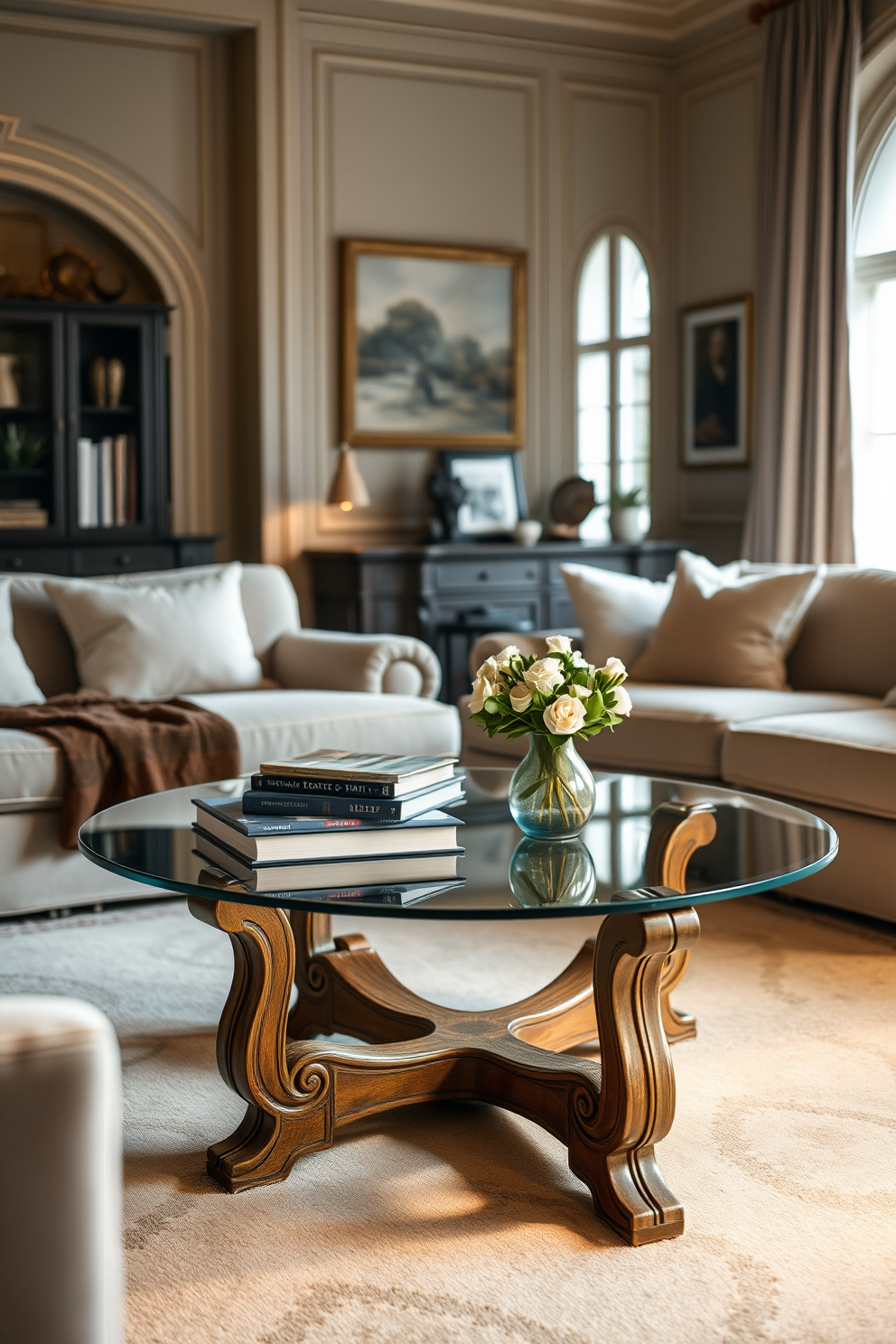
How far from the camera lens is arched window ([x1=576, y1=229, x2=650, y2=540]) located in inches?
261

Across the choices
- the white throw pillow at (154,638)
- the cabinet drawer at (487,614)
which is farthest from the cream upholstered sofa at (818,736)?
the cabinet drawer at (487,614)

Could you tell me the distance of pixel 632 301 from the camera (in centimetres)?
666

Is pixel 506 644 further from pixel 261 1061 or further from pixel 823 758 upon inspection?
pixel 261 1061

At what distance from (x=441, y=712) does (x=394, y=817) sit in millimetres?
1887

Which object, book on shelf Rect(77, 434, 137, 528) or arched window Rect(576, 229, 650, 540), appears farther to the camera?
arched window Rect(576, 229, 650, 540)

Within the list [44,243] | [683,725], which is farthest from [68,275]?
[683,725]

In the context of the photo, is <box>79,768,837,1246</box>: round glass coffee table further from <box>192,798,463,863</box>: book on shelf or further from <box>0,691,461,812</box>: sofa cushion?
<box>0,691,461,812</box>: sofa cushion

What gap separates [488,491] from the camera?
6.36 meters

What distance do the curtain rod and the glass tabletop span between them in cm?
407

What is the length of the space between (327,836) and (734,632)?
2390 millimetres

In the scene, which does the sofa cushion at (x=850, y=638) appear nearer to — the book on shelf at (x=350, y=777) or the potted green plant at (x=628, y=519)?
the potted green plant at (x=628, y=519)

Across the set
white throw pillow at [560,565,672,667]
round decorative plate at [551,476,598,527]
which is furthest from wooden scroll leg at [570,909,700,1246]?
round decorative plate at [551,476,598,527]

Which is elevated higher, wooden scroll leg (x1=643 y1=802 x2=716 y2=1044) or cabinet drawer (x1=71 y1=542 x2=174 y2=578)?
cabinet drawer (x1=71 y1=542 x2=174 y2=578)

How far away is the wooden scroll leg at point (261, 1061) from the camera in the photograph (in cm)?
202
